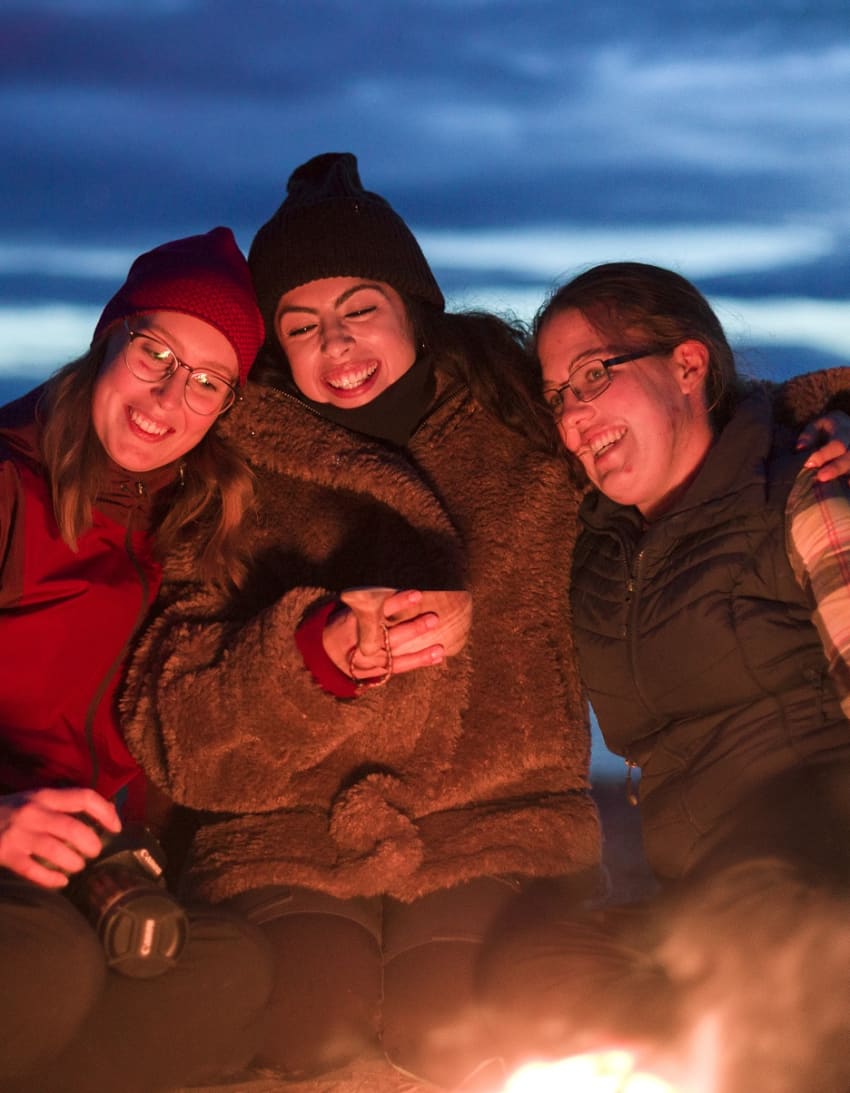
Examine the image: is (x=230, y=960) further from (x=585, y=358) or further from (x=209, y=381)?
(x=585, y=358)

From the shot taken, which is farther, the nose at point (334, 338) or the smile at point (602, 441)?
the nose at point (334, 338)

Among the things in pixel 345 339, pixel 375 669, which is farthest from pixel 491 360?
pixel 375 669

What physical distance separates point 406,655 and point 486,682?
37 cm

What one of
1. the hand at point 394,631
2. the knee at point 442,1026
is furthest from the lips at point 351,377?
the knee at point 442,1026

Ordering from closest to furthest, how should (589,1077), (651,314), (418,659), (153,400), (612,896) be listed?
(589,1077) < (418,659) < (153,400) < (651,314) < (612,896)

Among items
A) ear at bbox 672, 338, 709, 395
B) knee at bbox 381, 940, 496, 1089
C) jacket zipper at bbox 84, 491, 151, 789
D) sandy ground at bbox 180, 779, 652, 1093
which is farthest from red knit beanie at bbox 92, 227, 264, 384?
sandy ground at bbox 180, 779, 652, 1093

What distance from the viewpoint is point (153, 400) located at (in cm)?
244

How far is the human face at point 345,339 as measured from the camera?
265 centimetres

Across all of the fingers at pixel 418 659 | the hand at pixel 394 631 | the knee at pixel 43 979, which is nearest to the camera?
the knee at pixel 43 979

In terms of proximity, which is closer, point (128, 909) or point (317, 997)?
point (128, 909)

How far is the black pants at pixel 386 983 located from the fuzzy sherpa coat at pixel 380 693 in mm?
50

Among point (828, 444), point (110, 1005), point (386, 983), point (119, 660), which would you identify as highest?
point (828, 444)

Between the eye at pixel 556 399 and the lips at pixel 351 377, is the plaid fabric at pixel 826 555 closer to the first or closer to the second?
the eye at pixel 556 399

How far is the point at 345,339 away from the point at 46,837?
1.26 m
